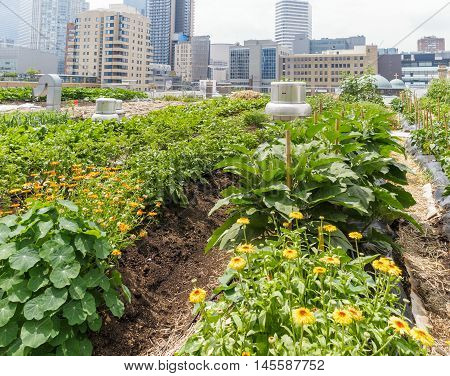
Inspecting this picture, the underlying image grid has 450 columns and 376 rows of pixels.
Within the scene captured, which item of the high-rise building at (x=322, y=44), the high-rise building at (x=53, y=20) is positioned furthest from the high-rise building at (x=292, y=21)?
the high-rise building at (x=53, y=20)

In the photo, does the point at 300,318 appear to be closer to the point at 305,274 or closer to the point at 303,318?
the point at 303,318

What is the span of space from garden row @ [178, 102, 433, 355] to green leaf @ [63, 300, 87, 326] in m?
0.55

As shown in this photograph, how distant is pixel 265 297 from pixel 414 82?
10642 centimetres

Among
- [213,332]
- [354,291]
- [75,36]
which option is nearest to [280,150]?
[354,291]

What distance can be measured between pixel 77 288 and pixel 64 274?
9 cm

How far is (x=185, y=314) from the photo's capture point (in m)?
2.30

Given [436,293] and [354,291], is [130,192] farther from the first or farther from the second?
[436,293]

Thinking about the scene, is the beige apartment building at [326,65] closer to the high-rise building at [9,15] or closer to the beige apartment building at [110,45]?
the beige apartment building at [110,45]

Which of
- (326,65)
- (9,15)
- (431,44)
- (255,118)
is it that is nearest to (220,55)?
(326,65)

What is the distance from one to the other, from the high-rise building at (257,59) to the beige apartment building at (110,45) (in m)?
20.6

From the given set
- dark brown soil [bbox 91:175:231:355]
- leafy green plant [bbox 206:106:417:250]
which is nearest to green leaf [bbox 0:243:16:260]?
dark brown soil [bbox 91:175:231:355]

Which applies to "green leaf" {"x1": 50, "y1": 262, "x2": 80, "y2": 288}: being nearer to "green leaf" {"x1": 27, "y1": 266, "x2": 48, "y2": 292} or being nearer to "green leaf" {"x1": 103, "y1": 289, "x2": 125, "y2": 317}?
"green leaf" {"x1": 27, "y1": 266, "x2": 48, "y2": 292}

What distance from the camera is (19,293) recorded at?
1733mm

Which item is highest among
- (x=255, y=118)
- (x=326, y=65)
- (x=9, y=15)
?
(x=326, y=65)
